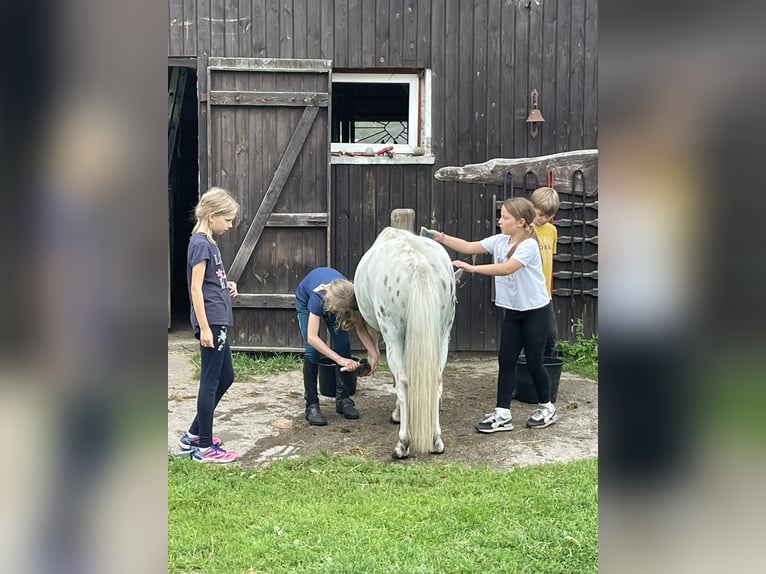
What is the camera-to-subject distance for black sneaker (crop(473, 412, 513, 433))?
4.82 m

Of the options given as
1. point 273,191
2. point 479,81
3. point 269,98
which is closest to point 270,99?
point 269,98

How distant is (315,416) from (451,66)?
13.6 feet

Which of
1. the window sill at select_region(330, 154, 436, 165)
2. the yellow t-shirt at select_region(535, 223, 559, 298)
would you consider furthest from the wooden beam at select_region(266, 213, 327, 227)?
the yellow t-shirt at select_region(535, 223, 559, 298)

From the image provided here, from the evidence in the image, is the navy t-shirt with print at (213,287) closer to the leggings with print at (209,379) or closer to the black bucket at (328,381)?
the leggings with print at (209,379)

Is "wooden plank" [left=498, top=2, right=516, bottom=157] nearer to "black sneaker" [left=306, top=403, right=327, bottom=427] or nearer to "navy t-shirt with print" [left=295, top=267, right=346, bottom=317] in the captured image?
"navy t-shirt with print" [left=295, top=267, right=346, bottom=317]

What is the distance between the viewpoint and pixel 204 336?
157 inches

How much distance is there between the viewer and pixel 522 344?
4848mm

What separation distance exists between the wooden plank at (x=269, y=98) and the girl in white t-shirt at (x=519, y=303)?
288 cm

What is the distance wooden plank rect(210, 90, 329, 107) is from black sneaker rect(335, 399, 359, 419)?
11.0ft

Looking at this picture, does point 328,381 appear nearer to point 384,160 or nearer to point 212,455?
point 212,455

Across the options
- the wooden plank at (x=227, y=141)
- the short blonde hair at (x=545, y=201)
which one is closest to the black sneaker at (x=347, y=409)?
the short blonde hair at (x=545, y=201)

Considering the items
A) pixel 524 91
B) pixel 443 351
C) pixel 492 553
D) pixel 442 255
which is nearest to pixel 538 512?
pixel 492 553
